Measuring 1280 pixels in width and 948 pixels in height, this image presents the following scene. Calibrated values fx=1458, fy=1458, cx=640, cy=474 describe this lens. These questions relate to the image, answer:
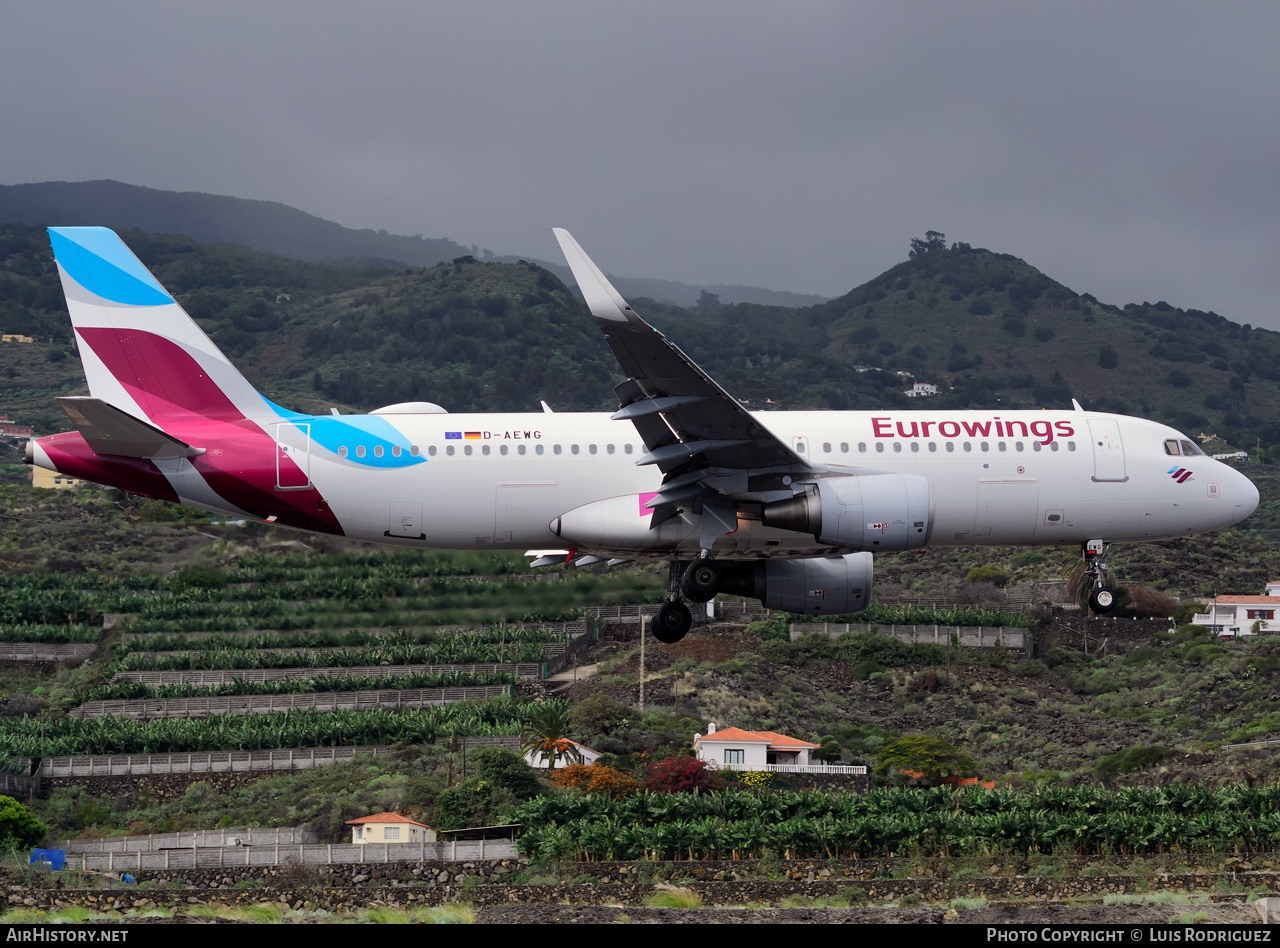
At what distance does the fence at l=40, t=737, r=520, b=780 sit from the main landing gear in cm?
4333

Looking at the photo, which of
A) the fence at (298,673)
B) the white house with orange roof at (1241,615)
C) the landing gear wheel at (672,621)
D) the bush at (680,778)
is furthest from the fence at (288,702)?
the white house with orange roof at (1241,615)

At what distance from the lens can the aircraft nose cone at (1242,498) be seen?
38906mm

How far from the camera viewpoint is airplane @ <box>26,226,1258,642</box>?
34188mm

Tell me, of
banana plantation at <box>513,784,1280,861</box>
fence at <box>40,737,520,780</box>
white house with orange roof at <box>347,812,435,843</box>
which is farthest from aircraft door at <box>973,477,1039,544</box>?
fence at <box>40,737,520,780</box>

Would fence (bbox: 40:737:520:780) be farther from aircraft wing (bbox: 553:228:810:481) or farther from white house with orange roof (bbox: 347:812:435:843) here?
aircraft wing (bbox: 553:228:810:481)

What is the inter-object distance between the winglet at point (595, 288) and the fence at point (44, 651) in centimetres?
8169

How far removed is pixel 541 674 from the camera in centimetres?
9275

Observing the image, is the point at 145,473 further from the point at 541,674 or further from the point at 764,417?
the point at 541,674

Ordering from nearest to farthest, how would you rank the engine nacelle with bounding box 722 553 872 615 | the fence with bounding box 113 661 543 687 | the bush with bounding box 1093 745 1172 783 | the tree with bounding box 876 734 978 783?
the engine nacelle with bounding box 722 553 872 615 → the bush with bounding box 1093 745 1172 783 → the tree with bounding box 876 734 978 783 → the fence with bounding box 113 661 543 687

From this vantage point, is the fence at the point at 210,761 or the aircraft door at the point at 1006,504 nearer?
the aircraft door at the point at 1006,504

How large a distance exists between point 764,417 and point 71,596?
86.7m

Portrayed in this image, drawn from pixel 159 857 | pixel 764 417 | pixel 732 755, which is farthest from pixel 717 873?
pixel 732 755

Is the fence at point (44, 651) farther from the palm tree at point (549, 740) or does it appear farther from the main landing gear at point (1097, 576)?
the main landing gear at point (1097, 576)
